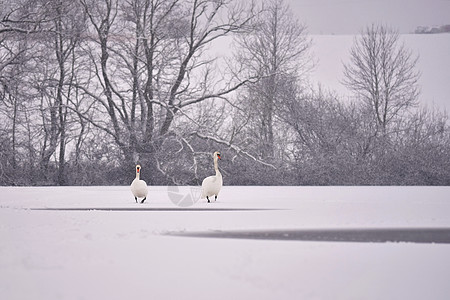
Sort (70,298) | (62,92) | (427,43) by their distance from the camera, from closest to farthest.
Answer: (70,298)
(62,92)
(427,43)

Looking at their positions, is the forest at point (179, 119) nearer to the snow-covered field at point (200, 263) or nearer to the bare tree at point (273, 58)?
the bare tree at point (273, 58)

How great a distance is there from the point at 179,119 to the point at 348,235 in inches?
667

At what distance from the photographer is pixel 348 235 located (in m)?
6.94

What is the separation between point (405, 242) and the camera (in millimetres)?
6281

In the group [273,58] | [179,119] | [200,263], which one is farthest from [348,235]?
[273,58]

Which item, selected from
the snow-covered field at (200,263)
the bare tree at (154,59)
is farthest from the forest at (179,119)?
the snow-covered field at (200,263)

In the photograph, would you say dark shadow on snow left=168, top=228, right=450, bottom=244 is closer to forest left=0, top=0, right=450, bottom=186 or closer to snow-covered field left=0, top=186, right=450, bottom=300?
snow-covered field left=0, top=186, right=450, bottom=300

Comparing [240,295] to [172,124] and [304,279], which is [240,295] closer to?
[304,279]

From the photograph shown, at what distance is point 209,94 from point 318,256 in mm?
18962

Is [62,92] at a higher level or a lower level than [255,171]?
higher

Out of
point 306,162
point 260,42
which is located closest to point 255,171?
point 306,162

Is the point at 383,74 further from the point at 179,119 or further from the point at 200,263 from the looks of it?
the point at 200,263

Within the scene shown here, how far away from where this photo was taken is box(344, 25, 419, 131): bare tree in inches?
1137

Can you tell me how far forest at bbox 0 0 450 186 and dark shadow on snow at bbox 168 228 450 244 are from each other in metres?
14.4
